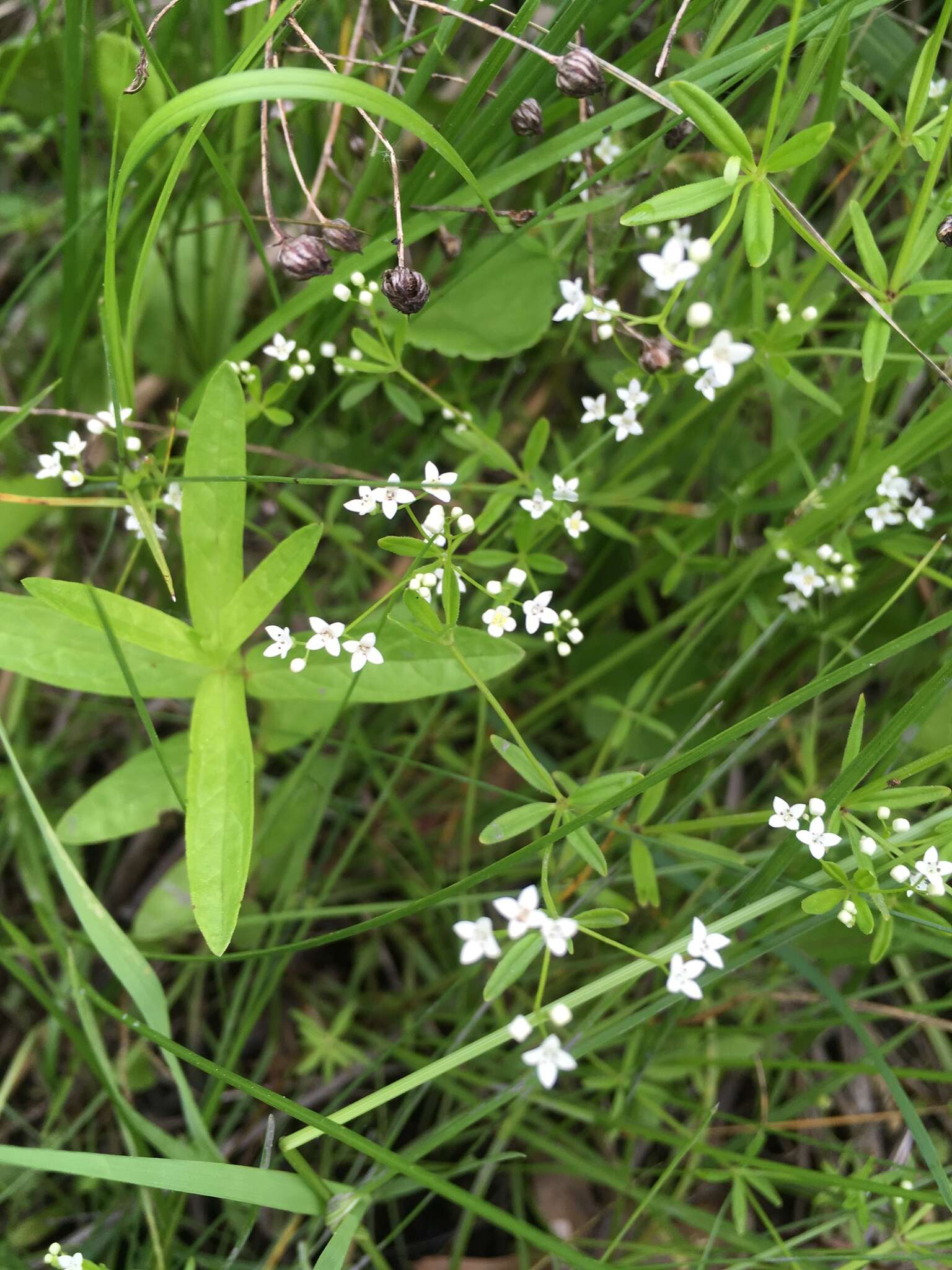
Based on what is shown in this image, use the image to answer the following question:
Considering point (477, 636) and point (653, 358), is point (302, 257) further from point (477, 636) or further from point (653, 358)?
point (477, 636)

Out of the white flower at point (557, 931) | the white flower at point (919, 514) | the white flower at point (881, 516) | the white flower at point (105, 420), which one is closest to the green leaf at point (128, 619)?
the white flower at point (105, 420)

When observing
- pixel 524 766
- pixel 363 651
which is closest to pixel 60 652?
pixel 363 651

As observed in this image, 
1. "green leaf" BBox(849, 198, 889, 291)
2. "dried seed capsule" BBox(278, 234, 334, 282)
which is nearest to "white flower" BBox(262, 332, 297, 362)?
"dried seed capsule" BBox(278, 234, 334, 282)

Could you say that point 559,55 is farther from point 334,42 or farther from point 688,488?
point 688,488

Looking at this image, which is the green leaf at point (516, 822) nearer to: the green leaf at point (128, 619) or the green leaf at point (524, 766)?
the green leaf at point (524, 766)

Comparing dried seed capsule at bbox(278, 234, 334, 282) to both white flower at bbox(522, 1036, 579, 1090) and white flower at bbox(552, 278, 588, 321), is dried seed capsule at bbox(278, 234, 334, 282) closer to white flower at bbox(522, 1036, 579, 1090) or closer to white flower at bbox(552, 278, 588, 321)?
white flower at bbox(552, 278, 588, 321)

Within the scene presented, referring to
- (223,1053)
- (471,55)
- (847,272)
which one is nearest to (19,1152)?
(223,1053)
